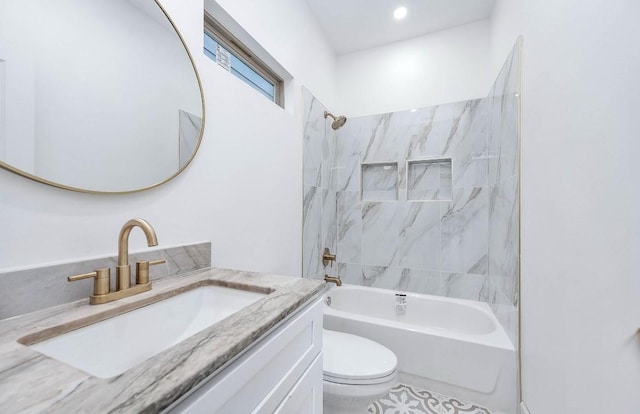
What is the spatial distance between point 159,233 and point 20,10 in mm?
651

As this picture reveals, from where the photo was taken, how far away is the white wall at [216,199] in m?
0.63

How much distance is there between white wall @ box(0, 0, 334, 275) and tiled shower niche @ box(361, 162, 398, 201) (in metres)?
0.89

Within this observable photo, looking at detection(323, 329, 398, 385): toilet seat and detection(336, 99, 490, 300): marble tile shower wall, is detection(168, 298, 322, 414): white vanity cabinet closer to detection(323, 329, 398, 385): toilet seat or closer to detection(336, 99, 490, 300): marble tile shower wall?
detection(323, 329, 398, 385): toilet seat

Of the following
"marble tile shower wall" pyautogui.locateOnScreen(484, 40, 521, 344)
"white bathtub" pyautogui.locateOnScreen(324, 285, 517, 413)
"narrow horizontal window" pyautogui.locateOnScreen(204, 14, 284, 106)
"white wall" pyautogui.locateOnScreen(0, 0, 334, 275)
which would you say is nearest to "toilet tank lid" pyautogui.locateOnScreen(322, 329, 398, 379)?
"white bathtub" pyautogui.locateOnScreen(324, 285, 517, 413)

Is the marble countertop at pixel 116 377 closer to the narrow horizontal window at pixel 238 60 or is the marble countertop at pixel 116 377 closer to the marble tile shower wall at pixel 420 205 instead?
the narrow horizontal window at pixel 238 60

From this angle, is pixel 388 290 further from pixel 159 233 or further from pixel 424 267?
pixel 159 233

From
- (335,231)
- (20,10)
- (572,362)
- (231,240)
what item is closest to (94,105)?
(20,10)

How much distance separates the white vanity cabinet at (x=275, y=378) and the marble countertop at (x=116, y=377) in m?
0.04

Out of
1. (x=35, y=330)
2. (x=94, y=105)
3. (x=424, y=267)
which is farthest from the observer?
(x=424, y=267)

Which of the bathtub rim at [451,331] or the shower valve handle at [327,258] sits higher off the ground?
the shower valve handle at [327,258]

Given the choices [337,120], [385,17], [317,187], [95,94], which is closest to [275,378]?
[95,94]

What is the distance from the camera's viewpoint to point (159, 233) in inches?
35.6

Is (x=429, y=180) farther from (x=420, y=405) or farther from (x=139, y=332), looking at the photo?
(x=139, y=332)

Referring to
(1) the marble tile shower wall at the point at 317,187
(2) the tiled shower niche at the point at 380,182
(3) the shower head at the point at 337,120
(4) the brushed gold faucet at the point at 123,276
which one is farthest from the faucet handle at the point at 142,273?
(2) the tiled shower niche at the point at 380,182
